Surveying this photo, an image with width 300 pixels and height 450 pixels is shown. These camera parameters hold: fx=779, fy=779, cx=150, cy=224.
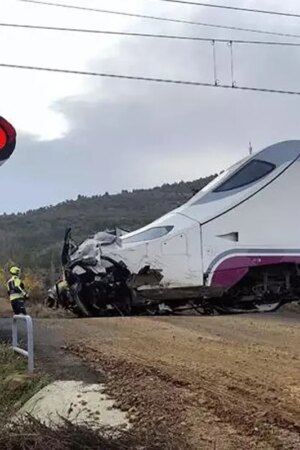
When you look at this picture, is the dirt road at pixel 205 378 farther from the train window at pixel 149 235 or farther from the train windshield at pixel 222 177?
the train windshield at pixel 222 177

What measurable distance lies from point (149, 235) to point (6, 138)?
12885mm

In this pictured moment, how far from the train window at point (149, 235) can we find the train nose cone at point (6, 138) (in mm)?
12583

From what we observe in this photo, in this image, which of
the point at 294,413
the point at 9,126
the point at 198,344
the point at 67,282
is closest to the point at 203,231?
the point at 67,282

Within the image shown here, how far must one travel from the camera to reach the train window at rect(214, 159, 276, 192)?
A: 683 inches

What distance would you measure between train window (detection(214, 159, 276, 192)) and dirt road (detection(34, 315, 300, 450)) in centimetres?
528

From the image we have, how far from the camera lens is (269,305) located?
17.6 meters

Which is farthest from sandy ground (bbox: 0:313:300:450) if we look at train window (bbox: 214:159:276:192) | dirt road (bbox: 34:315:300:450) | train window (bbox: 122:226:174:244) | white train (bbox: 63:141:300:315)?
train window (bbox: 214:159:276:192)

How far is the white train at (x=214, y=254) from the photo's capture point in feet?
54.3

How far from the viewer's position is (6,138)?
4203mm

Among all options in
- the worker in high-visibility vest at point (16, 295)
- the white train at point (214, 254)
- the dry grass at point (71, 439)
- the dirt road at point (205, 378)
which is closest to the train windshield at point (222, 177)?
the white train at point (214, 254)

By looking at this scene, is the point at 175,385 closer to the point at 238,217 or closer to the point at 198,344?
the point at 198,344

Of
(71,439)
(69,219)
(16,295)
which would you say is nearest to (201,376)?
(71,439)

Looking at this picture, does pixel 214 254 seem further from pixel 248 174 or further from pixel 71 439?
pixel 71 439

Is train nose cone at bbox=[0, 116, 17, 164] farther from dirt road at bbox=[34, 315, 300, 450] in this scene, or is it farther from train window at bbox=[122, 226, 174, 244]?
train window at bbox=[122, 226, 174, 244]
